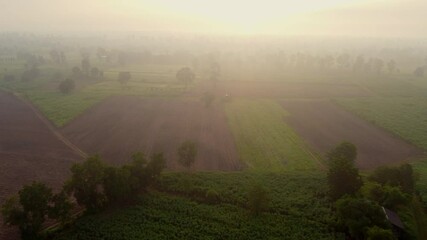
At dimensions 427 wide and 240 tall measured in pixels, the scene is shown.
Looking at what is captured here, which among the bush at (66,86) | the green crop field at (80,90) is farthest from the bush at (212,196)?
the bush at (66,86)

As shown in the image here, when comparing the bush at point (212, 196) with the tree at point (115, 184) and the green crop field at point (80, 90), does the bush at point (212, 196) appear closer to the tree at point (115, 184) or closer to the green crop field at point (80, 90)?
the tree at point (115, 184)

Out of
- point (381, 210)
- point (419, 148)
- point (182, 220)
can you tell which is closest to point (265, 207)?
point (182, 220)

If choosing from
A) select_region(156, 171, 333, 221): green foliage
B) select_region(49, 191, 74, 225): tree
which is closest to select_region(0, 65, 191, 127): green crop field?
→ select_region(49, 191, 74, 225): tree

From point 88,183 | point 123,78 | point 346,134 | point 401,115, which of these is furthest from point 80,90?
point 401,115

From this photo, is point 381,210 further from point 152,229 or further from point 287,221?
point 152,229

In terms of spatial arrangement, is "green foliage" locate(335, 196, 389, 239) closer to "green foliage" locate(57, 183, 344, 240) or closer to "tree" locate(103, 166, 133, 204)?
"green foliage" locate(57, 183, 344, 240)
